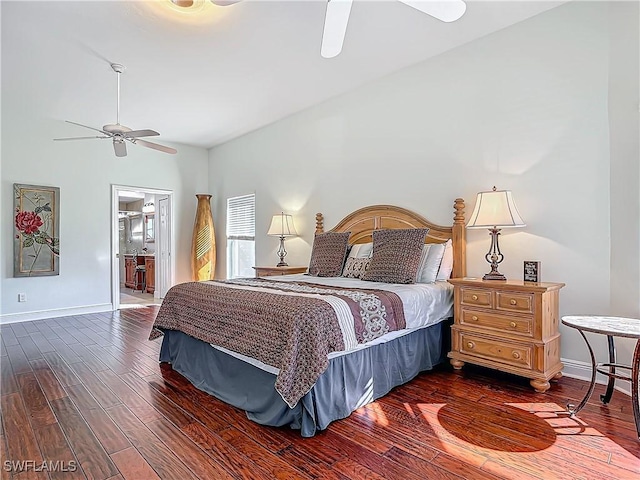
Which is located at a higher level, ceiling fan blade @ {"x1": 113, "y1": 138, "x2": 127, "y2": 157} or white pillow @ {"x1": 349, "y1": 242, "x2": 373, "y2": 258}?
ceiling fan blade @ {"x1": 113, "y1": 138, "x2": 127, "y2": 157}

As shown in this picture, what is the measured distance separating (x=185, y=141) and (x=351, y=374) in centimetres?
556

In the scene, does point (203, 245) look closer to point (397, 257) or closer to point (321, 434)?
point (397, 257)

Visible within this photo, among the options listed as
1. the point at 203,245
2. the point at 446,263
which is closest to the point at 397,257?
the point at 446,263

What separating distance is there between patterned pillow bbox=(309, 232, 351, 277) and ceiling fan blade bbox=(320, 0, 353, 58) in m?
1.85

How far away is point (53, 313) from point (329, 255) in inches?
168

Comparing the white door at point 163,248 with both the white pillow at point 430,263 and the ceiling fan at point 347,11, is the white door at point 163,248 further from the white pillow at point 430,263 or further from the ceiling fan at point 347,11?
the ceiling fan at point 347,11

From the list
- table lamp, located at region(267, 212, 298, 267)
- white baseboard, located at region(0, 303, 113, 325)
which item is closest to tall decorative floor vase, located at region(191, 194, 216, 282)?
white baseboard, located at region(0, 303, 113, 325)

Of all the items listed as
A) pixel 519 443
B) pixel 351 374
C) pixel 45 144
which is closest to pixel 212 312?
pixel 351 374

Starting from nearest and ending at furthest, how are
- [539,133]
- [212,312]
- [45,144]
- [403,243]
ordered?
[212,312] < [539,133] < [403,243] < [45,144]

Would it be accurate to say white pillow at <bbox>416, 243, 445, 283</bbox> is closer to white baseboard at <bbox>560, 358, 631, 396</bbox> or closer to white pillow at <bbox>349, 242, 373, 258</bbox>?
white pillow at <bbox>349, 242, 373, 258</bbox>

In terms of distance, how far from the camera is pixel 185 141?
6465 mm

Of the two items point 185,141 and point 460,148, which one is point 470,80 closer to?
point 460,148

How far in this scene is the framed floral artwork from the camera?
4.98 m

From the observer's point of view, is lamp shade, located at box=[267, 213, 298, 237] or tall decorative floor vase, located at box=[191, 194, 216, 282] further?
tall decorative floor vase, located at box=[191, 194, 216, 282]
